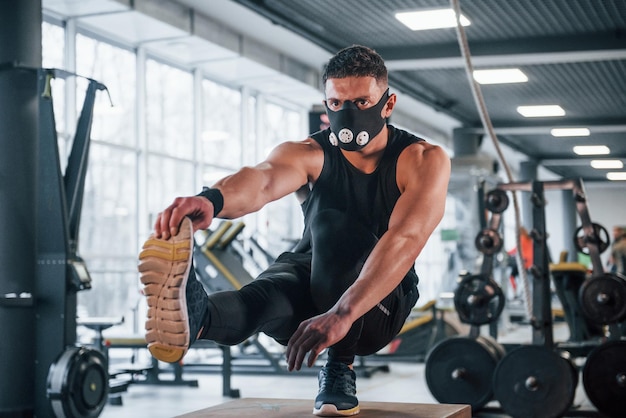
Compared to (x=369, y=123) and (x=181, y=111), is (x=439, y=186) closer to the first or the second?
(x=369, y=123)

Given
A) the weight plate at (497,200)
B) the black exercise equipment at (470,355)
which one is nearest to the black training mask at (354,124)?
the black exercise equipment at (470,355)

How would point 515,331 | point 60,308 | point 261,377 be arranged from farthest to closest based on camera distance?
point 515,331, point 261,377, point 60,308

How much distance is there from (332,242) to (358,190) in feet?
0.67

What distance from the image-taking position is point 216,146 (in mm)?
10477

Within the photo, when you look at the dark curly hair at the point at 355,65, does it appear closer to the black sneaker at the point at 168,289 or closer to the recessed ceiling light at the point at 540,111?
the black sneaker at the point at 168,289

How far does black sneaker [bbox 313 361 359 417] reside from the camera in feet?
7.96

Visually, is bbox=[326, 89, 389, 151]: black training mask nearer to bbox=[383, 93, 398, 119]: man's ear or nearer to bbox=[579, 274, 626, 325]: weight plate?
bbox=[383, 93, 398, 119]: man's ear

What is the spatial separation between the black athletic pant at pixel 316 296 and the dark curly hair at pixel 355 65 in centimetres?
37

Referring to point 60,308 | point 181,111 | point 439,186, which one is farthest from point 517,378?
point 181,111

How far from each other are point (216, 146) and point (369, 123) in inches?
328

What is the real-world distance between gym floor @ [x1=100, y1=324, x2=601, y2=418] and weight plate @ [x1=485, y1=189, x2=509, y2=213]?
51.2 inches

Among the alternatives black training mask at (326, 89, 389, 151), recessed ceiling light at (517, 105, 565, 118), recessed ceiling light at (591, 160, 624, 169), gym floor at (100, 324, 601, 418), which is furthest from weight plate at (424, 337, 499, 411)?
recessed ceiling light at (591, 160, 624, 169)

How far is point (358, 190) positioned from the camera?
2361 mm

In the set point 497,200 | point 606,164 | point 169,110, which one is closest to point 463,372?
point 497,200
